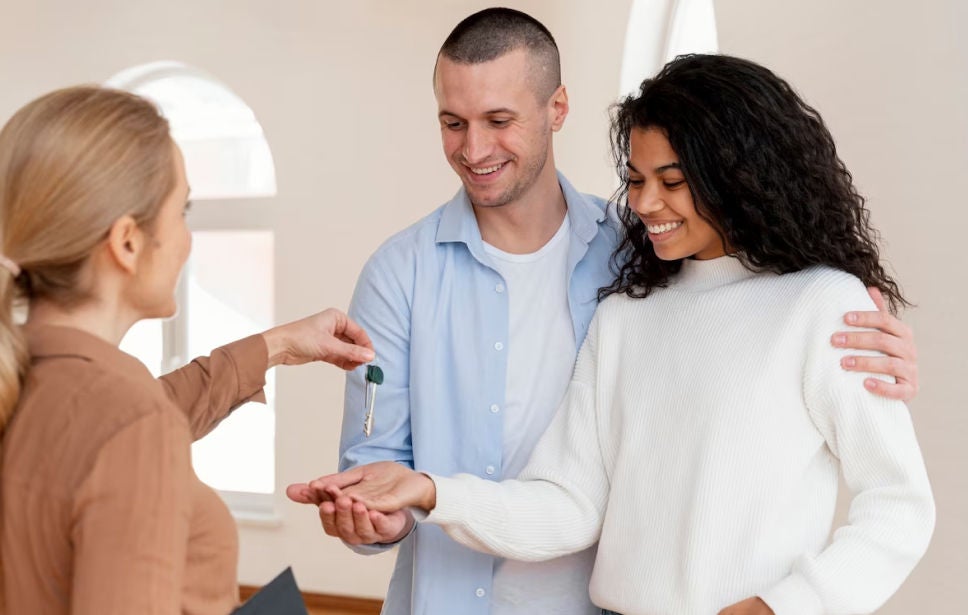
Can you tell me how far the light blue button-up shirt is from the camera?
2072 millimetres

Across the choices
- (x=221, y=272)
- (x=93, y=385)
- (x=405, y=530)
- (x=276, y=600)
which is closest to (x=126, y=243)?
(x=93, y=385)

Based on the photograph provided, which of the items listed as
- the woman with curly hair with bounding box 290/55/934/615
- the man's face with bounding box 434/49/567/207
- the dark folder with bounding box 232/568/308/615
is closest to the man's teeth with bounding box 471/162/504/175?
the man's face with bounding box 434/49/567/207

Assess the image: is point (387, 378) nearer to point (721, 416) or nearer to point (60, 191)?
point (721, 416)

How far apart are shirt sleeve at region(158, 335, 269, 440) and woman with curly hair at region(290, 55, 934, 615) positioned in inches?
7.3

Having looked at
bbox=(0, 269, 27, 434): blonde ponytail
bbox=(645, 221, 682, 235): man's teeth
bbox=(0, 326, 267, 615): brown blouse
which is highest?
bbox=(645, 221, 682, 235): man's teeth

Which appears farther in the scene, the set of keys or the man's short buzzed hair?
the man's short buzzed hair

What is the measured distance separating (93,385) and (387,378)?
100cm

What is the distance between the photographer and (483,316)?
2135mm

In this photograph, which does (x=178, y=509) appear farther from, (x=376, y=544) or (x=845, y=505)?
(x=845, y=505)

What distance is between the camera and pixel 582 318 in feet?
6.93

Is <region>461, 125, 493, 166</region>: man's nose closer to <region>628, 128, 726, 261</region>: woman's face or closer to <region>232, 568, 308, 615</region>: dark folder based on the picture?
<region>628, 128, 726, 261</region>: woman's face

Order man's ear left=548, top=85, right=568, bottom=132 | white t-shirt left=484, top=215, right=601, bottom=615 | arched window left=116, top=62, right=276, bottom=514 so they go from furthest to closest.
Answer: arched window left=116, top=62, right=276, bottom=514
man's ear left=548, top=85, right=568, bottom=132
white t-shirt left=484, top=215, right=601, bottom=615

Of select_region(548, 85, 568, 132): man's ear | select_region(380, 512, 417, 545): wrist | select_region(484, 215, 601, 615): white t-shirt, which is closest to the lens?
select_region(380, 512, 417, 545): wrist

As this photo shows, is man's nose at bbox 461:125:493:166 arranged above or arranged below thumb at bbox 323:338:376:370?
above
